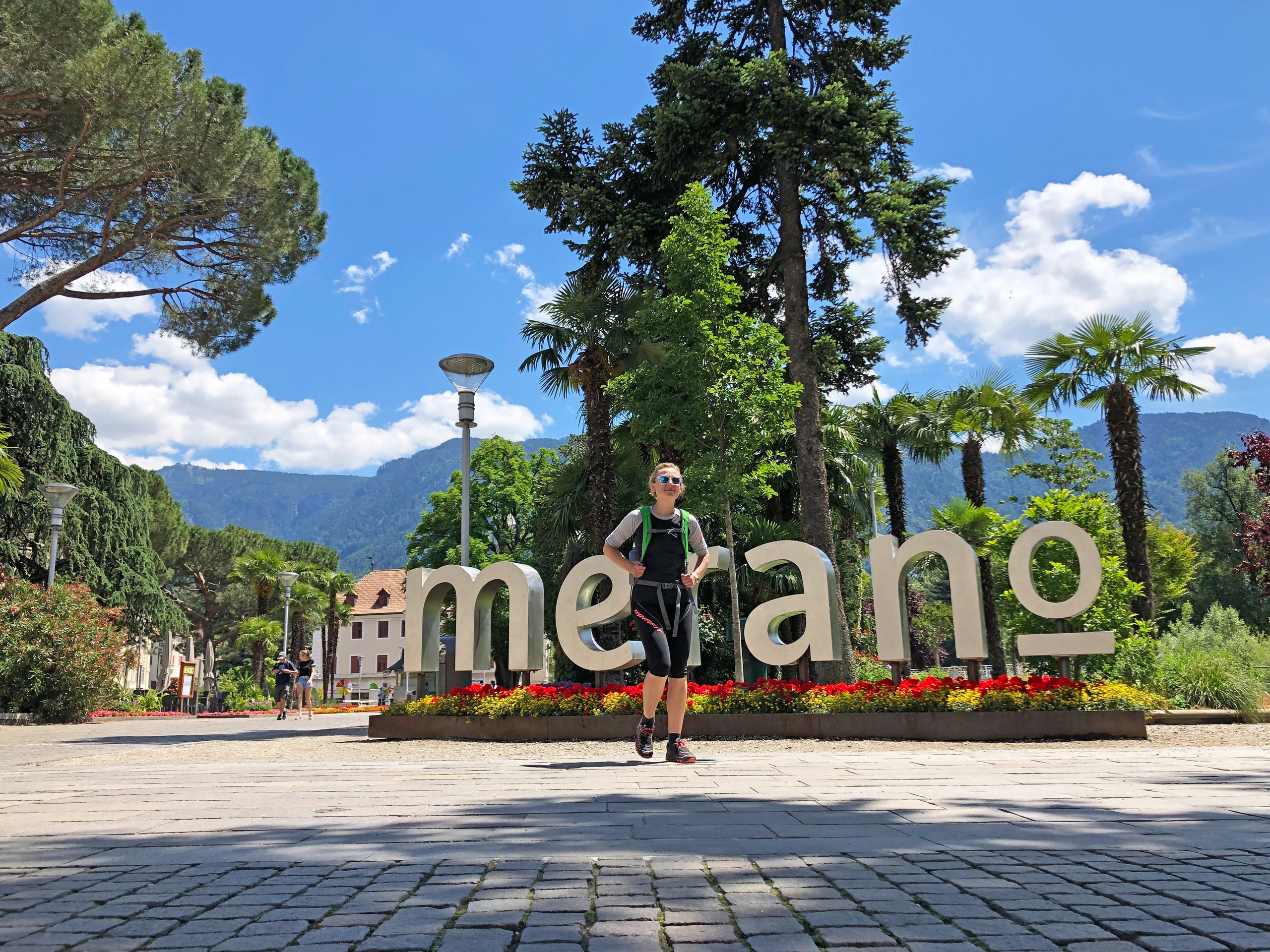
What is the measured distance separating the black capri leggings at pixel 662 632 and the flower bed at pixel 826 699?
3416 mm

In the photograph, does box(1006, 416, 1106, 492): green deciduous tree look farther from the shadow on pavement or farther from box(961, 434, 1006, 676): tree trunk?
the shadow on pavement

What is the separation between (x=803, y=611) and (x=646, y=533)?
18.7 feet

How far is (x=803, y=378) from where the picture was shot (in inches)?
556

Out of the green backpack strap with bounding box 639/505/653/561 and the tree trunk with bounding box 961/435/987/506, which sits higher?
the tree trunk with bounding box 961/435/987/506

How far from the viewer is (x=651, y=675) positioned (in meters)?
6.44

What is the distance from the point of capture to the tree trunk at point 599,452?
730 inches

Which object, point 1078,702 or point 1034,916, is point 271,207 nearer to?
point 1078,702

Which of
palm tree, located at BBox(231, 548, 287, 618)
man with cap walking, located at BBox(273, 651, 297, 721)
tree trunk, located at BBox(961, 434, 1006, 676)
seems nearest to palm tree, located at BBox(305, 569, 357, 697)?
palm tree, located at BBox(231, 548, 287, 618)

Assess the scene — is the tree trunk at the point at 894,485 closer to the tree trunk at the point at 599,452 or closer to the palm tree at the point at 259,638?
the tree trunk at the point at 599,452

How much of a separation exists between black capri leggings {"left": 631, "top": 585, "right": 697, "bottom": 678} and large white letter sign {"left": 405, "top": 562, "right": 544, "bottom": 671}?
513cm

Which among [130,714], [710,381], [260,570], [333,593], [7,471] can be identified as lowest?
[130,714]

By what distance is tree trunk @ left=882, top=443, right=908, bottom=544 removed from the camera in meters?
Result: 25.7

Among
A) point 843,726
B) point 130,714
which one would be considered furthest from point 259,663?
point 843,726

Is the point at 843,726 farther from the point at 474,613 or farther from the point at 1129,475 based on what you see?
the point at 1129,475
